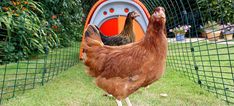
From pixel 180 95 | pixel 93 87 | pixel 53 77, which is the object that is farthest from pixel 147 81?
pixel 53 77

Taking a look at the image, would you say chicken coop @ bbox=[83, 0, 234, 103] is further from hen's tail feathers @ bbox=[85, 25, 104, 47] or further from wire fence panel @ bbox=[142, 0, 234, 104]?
hen's tail feathers @ bbox=[85, 25, 104, 47]

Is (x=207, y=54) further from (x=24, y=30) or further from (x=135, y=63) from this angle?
(x=135, y=63)

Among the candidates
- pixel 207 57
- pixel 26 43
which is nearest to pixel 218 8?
pixel 207 57

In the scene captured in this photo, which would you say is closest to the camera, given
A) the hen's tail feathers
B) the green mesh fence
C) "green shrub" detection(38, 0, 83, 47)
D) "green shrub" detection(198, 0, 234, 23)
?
the hen's tail feathers

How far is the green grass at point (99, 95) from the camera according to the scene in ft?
8.21

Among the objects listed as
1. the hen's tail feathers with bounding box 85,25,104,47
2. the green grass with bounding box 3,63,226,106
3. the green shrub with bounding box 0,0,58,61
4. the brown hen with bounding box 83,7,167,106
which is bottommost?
the green grass with bounding box 3,63,226,106

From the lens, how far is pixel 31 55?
534 centimetres

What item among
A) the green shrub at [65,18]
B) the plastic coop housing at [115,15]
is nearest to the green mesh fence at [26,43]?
the green shrub at [65,18]

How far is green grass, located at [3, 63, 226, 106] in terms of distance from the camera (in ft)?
8.21

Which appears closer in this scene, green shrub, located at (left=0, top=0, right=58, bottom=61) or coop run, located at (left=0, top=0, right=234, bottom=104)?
coop run, located at (left=0, top=0, right=234, bottom=104)

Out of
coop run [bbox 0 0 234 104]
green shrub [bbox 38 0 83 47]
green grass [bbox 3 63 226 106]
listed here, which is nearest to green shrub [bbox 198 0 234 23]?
coop run [bbox 0 0 234 104]

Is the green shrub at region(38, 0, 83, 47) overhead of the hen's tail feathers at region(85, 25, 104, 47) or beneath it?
overhead

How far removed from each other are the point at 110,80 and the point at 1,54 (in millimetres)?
3078

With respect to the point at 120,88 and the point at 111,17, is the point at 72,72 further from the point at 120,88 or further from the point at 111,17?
the point at 120,88
